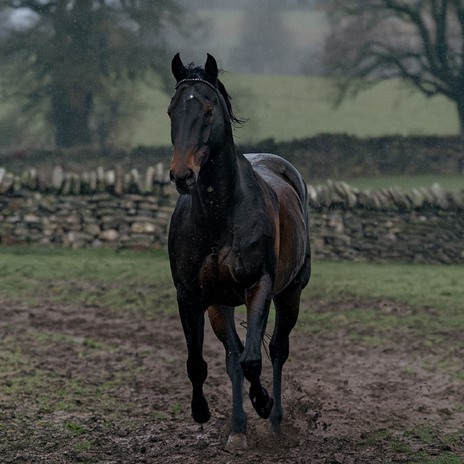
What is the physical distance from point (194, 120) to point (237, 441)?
243 cm

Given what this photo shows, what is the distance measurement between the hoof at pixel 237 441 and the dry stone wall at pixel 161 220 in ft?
33.6

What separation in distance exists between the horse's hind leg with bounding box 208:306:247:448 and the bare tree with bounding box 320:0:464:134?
35.2m

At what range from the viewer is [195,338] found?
5.22 meters

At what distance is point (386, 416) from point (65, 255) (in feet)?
32.1

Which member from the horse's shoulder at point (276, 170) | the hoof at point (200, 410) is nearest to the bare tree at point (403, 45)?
the horse's shoulder at point (276, 170)

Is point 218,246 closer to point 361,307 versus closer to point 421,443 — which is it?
point 421,443

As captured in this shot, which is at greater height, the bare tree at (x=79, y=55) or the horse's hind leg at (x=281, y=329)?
the bare tree at (x=79, y=55)

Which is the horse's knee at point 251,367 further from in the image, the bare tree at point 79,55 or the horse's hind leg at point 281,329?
the bare tree at point 79,55

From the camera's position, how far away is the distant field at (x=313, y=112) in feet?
141

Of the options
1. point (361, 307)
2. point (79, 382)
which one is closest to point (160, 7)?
point (361, 307)

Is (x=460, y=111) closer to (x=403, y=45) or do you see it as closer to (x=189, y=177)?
(x=403, y=45)

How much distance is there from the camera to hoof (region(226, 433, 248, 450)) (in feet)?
18.8

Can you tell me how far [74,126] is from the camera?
3972cm

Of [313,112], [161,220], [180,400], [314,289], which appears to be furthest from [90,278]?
[313,112]
